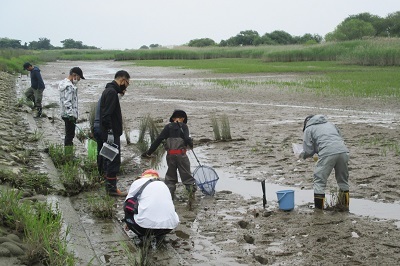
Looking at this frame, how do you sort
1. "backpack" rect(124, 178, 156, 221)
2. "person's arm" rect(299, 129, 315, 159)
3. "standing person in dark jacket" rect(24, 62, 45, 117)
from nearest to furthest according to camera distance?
"backpack" rect(124, 178, 156, 221) < "person's arm" rect(299, 129, 315, 159) < "standing person in dark jacket" rect(24, 62, 45, 117)

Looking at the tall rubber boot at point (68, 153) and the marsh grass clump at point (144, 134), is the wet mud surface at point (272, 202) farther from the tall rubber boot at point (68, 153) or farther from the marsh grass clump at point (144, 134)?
the tall rubber boot at point (68, 153)

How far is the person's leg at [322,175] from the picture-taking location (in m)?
7.09

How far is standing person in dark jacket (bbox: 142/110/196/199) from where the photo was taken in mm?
7992

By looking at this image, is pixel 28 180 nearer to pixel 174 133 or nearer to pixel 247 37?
pixel 174 133

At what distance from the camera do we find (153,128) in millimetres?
11742

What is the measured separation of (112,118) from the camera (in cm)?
799

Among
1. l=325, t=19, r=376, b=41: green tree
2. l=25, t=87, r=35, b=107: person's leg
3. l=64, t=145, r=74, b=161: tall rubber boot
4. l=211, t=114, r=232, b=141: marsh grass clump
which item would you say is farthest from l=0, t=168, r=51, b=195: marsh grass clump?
l=325, t=19, r=376, b=41: green tree

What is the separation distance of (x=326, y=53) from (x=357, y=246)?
4336cm

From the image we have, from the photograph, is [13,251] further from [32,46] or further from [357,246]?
[32,46]

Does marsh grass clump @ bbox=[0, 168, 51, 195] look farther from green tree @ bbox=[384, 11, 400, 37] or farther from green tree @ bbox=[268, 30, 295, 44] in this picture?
green tree @ bbox=[268, 30, 295, 44]

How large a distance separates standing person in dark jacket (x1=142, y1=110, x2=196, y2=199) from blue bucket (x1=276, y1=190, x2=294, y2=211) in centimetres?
143

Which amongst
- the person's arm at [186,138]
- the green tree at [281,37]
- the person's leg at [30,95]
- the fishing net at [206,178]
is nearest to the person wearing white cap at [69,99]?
the person's arm at [186,138]

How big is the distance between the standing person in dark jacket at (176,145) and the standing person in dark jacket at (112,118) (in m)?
0.60

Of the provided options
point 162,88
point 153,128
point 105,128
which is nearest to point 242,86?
point 162,88
